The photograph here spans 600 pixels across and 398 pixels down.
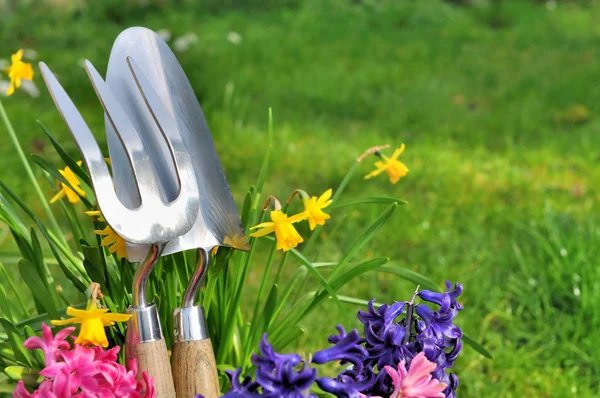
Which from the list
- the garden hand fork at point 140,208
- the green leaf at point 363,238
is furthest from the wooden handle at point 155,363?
the green leaf at point 363,238

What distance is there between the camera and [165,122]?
3.08ft

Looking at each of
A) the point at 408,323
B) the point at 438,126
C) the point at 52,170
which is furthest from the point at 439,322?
the point at 438,126

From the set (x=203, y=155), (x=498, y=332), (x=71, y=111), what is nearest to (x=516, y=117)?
Answer: (x=498, y=332)

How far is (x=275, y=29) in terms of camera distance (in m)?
4.70

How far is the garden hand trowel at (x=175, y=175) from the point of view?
0.91m

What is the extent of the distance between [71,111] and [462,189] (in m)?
1.97

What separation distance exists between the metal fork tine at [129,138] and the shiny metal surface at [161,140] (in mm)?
18

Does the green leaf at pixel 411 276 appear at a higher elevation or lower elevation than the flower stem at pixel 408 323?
lower

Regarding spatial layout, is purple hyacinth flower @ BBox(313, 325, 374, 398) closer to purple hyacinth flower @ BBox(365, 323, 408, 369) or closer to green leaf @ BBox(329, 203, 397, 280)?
purple hyacinth flower @ BBox(365, 323, 408, 369)

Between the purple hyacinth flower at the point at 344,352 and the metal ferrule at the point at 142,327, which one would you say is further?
the metal ferrule at the point at 142,327

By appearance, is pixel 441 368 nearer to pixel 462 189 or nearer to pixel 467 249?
pixel 467 249

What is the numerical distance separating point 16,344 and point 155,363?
21 centimetres

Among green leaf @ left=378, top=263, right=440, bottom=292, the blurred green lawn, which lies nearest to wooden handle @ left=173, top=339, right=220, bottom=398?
Answer: green leaf @ left=378, top=263, right=440, bottom=292

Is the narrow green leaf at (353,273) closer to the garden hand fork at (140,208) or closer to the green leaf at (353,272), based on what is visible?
the green leaf at (353,272)
